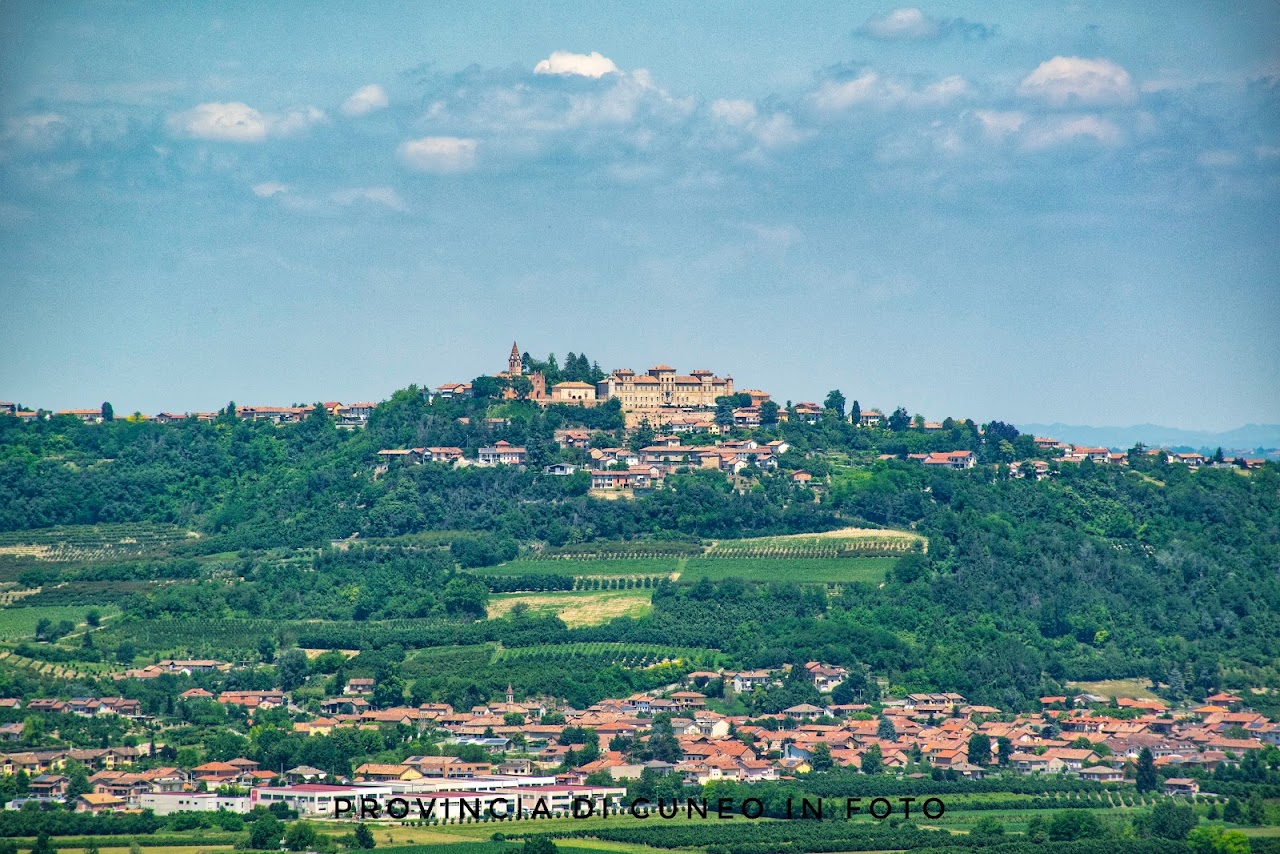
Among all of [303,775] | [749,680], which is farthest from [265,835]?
[749,680]

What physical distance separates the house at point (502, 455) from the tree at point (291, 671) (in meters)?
21.4

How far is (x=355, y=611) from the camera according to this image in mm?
69250

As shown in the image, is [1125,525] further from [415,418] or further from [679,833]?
[679,833]

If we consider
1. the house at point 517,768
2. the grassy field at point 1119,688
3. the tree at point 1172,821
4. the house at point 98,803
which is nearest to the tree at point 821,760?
the house at point 517,768

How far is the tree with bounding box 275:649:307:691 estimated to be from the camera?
2406 inches

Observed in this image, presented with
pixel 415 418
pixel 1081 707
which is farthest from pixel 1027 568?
pixel 415 418

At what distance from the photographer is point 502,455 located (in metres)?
82.9

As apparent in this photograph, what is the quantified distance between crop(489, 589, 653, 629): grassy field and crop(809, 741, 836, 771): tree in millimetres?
13948

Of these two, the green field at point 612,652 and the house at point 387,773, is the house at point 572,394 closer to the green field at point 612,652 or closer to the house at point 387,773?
the green field at point 612,652

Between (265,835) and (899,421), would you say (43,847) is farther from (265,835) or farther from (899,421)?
(899,421)

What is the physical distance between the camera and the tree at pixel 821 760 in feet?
A: 173

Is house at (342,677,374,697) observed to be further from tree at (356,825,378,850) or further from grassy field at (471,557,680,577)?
tree at (356,825,378,850)

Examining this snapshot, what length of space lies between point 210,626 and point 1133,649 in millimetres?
26802

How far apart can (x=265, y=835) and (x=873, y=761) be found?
14979 mm
